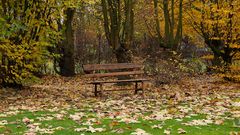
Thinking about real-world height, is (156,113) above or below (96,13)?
below

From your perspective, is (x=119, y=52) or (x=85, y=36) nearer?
(x=119, y=52)

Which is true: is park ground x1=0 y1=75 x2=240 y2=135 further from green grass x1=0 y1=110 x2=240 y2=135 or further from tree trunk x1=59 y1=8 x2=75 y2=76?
tree trunk x1=59 y1=8 x2=75 y2=76

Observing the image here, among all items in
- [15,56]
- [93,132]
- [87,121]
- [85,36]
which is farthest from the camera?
[85,36]

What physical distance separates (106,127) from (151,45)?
24156 millimetres

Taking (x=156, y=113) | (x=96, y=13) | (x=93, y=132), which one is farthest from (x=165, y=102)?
(x=96, y=13)

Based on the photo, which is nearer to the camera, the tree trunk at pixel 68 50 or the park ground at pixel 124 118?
the park ground at pixel 124 118

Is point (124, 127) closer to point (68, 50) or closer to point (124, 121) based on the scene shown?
point (124, 121)

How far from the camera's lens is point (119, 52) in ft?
52.3

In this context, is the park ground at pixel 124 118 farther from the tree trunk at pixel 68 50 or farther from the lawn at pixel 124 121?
the tree trunk at pixel 68 50

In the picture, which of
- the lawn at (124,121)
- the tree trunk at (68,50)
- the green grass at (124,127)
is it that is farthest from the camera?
the tree trunk at (68,50)

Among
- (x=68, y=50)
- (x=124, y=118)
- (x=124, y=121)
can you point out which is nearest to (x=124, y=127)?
(x=124, y=121)

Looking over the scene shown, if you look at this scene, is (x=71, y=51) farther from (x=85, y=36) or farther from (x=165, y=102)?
(x=165, y=102)

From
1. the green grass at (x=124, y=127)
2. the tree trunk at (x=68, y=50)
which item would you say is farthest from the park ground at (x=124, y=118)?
the tree trunk at (x=68, y=50)

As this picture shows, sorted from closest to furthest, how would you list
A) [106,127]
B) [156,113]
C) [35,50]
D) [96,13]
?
1. [106,127]
2. [156,113]
3. [35,50]
4. [96,13]
